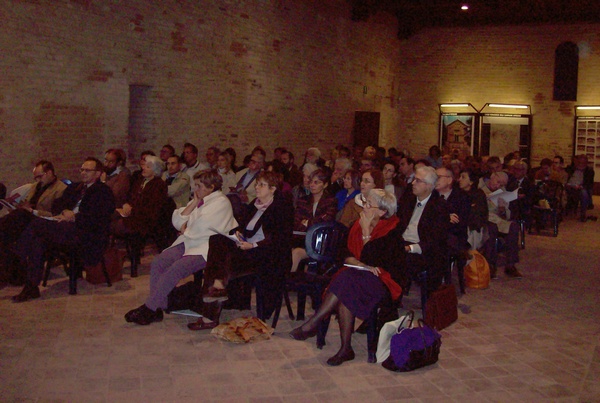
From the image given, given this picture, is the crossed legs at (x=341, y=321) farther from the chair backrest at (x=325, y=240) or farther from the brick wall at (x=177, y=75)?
the brick wall at (x=177, y=75)

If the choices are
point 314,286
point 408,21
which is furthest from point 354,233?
point 408,21

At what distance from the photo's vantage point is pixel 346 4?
1725cm

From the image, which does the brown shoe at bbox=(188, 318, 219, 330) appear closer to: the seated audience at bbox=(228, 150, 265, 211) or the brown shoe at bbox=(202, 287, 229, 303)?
the brown shoe at bbox=(202, 287, 229, 303)

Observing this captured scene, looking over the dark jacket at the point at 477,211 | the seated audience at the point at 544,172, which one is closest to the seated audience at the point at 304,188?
the dark jacket at the point at 477,211

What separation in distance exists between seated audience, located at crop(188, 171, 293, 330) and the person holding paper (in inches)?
118

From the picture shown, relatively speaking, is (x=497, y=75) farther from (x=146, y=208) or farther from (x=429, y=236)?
(x=429, y=236)

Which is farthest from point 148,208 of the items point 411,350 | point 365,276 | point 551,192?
point 551,192

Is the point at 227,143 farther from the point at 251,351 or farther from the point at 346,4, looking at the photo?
the point at 251,351

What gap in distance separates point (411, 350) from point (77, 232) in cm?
349

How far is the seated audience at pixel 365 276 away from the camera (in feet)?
17.3

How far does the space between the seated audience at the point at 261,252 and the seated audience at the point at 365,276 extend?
557 mm

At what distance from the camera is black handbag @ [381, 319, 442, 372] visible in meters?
5.00

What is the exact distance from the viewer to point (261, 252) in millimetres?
5977

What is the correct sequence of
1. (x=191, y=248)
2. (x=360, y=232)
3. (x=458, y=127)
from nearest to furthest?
1. (x=360, y=232)
2. (x=191, y=248)
3. (x=458, y=127)
